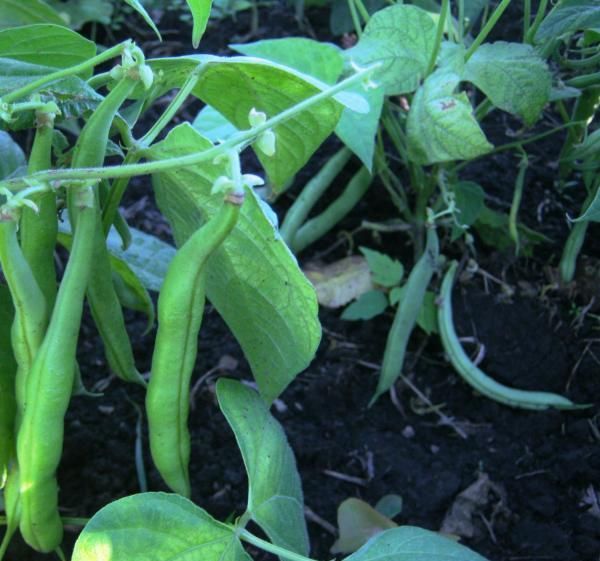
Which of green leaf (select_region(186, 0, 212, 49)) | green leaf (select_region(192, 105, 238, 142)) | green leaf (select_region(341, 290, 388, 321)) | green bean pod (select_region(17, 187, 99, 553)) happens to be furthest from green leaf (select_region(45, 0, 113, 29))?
green bean pod (select_region(17, 187, 99, 553))

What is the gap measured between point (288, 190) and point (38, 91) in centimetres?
96

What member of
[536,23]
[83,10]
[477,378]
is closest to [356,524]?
[477,378]

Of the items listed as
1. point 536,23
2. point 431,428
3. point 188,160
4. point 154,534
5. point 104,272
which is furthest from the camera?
point 431,428

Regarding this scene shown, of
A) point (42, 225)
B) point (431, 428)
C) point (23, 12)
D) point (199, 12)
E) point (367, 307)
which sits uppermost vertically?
point (199, 12)

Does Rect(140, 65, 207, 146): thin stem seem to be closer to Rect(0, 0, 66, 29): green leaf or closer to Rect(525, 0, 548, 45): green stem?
Rect(0, 0, 66, 29): green leaf

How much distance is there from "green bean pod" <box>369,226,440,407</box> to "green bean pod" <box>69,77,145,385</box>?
1.69ft

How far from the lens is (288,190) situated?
72.1 inches

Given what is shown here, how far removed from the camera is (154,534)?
892 mm

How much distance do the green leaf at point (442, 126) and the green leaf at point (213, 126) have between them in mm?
310

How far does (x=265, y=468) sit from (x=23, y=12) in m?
0.88

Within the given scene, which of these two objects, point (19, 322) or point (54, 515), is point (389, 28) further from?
point (54, 515)

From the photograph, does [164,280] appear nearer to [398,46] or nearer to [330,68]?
[330,68]

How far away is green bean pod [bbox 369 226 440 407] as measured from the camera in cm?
147

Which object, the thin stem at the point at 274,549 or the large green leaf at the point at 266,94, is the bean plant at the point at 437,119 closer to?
the large green leaf at the point at 266,94
